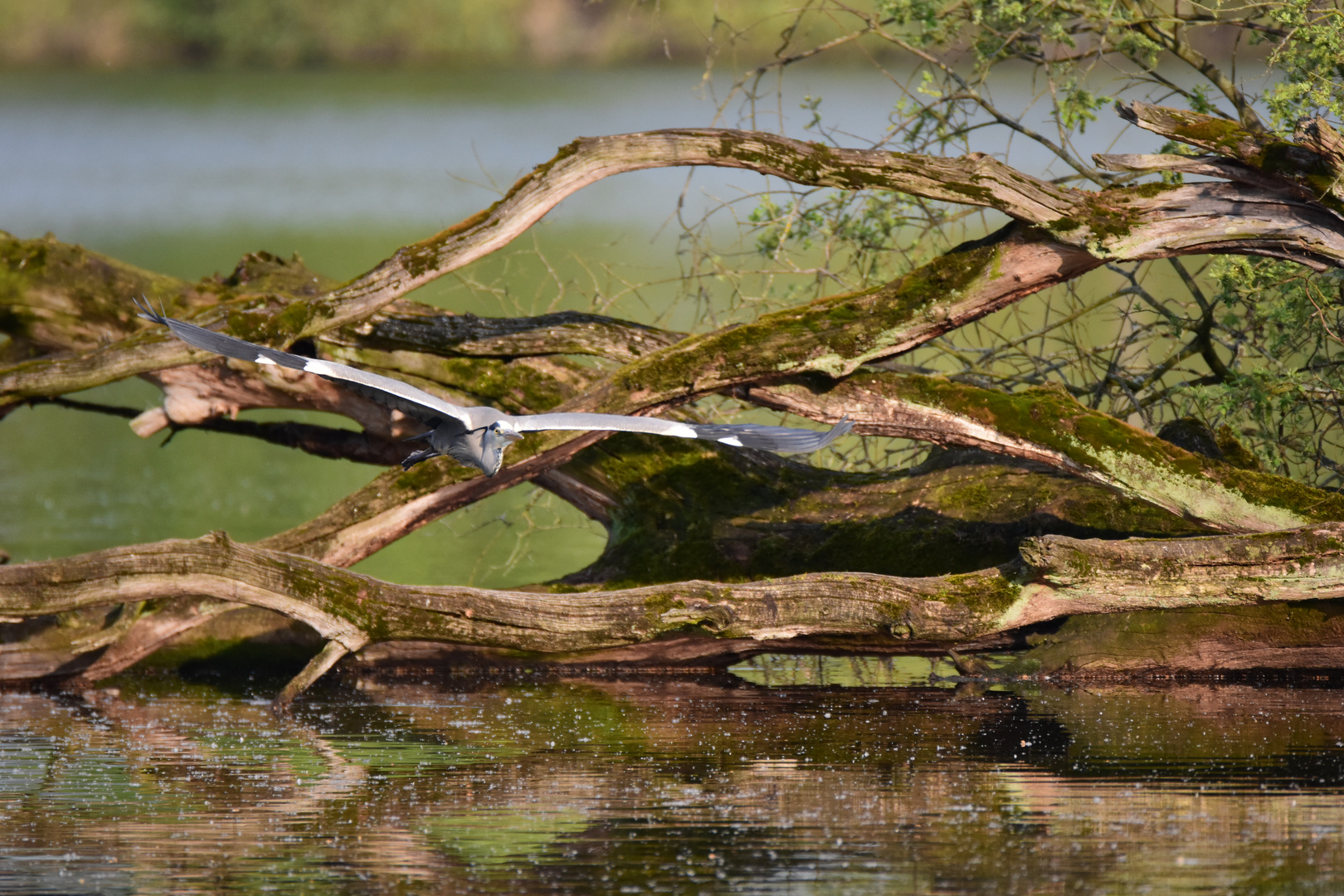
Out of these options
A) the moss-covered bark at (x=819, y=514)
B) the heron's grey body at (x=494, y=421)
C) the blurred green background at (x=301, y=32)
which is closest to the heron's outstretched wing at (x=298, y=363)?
the heron's grey body at (x=494, y=421)

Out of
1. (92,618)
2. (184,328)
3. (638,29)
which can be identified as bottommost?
(92,618)

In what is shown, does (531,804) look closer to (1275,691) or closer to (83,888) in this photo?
(83,888)

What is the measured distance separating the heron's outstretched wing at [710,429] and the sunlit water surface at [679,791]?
5.26 ft

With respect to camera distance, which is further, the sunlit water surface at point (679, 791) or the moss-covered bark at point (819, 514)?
the moss-covered bark at point (819, 514)

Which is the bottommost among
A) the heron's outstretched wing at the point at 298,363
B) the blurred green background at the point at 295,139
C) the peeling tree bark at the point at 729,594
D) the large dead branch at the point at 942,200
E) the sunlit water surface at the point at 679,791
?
the sunlit water surface at the point at 679,791

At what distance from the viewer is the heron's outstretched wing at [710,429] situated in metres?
7.00

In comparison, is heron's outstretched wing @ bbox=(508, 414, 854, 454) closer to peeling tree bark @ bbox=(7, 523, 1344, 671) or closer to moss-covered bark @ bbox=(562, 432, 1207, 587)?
peeling tree bark @ bbox=(7, 523, 1344, 671)

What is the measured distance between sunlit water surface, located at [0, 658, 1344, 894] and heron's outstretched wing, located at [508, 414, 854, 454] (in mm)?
Answer: 1602

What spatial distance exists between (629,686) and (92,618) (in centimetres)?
374

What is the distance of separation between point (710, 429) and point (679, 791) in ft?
5.52

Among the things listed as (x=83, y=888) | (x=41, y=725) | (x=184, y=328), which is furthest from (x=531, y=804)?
(x=41, y=725)

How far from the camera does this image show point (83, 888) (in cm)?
592

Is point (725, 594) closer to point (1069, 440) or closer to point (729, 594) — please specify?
point (729, 594)

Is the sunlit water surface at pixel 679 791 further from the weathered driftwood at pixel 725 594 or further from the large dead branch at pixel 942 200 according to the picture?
the large dead branch at pixel 942 200
